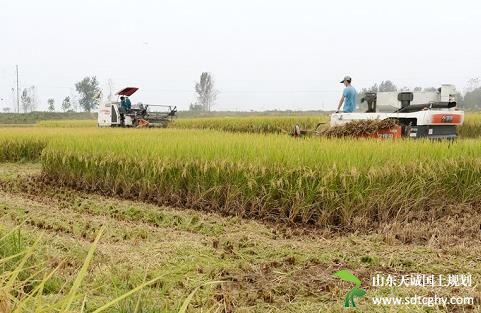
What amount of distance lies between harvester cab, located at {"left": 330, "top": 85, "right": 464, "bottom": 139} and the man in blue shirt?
378 mm

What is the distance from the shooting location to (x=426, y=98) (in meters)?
9.81

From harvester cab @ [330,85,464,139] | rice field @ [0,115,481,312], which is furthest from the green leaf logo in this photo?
harvester cab @ [330,85,464,139]

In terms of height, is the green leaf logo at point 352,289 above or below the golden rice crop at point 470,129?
below

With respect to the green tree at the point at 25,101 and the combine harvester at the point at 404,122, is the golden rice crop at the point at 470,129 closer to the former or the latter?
the combine harvester at the point at 404,122

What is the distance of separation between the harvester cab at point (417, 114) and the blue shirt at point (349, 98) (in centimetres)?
39

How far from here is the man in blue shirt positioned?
943 centimetres

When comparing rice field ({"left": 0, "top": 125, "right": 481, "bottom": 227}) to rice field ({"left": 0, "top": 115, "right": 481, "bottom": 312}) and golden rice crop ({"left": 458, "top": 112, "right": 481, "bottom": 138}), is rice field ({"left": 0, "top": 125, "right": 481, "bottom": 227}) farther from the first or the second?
golden rice crop ({"left": 458, "top": 112, "right": 481, "bottom": 138})

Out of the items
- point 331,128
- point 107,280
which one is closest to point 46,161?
point 331,128

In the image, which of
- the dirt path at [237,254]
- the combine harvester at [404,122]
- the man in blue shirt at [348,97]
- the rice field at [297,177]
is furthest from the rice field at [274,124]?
the dirt path at [237,254]

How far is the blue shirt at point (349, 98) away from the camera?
9.42 m

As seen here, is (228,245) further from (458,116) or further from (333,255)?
(458,116)

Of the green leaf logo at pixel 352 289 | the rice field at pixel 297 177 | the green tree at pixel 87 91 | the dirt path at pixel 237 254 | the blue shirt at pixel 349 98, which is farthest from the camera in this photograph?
the green tree at pixel 87 91

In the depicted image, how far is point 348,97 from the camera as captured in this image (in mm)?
9469

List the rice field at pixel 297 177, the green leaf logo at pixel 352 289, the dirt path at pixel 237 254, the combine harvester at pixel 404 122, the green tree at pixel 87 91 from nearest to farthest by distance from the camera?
the green leaf logo at pixel 352 289, the dirt path at pixel 237 254, the rice field at pixel 297 177, the combine harvester at pixel 404 122, the green tree at pixel 87 91
